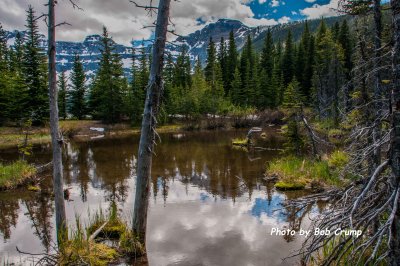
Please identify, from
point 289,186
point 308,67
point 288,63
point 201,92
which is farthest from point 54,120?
point 288,63

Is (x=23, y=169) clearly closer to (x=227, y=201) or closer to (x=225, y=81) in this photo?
(x=227, y=201)

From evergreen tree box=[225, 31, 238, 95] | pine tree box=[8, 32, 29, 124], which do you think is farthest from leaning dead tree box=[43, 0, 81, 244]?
evergreen tree box=[225, 31, 238, 95]

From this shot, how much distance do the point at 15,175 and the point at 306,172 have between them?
14.5 meters

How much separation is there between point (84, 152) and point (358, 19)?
2485cm

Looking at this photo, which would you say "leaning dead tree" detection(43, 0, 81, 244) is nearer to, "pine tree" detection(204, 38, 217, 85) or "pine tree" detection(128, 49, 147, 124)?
"pine tree" detection(128, 49, 147, 124)

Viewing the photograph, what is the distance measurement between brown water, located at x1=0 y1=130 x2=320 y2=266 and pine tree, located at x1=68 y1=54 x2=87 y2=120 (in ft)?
A: 113

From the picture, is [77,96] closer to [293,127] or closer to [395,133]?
[293,127]

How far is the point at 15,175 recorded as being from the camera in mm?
16109

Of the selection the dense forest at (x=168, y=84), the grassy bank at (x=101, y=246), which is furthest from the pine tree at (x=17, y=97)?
the grassy bank at (x=101, y=246)

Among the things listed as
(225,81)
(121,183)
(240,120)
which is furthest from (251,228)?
(225,81)

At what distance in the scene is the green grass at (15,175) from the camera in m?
15.5

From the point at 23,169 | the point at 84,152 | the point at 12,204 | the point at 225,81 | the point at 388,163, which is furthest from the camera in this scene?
the point at 225,81

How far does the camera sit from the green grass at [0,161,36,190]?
15.5 m

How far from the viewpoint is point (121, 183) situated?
17.4m
